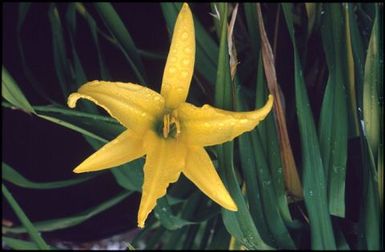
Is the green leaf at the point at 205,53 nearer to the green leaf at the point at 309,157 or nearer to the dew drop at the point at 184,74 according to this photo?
the green leaf at the point at 309,157

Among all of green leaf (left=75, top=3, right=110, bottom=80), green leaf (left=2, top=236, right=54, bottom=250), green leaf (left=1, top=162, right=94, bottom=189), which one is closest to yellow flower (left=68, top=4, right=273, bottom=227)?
green leaf (left=75, top=3, right=110, bottom=80)

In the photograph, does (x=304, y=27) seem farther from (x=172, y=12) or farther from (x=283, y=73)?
(x=172, y=12)

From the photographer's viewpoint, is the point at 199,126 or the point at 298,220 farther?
the point at 298,220

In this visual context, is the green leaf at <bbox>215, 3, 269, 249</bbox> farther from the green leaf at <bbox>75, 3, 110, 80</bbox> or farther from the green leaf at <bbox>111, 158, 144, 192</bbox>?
the green leaf at <bbox>75, 3, 110, 80</bbox>

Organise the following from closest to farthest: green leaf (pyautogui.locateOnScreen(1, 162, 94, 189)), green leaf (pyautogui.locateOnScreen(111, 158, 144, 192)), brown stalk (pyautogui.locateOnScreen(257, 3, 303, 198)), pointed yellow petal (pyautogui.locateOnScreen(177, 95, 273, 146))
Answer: pointed yellow petal (pyautogui.locateOnScreen(177, 95, 273, 146)) → brown stalk (pyautogui.locateOnScreen(257, 3, 303, 198)) → green leaf (pyautogui.locateOnScreen(111, 158, 144, 192)) → green leaf (pyautogui.locateOnScreen(1, 162, 94, 189))

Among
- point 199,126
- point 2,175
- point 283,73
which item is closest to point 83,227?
point 2,175

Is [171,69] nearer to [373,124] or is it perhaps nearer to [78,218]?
[373,124]

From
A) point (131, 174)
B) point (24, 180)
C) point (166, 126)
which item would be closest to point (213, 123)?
point (166, 126)

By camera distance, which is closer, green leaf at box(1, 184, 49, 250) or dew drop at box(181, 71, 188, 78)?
dew drop at box(181, 71, 188, 78)
